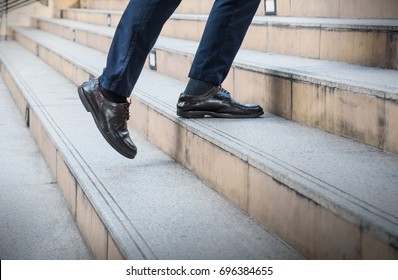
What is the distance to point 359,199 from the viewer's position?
4.12ft

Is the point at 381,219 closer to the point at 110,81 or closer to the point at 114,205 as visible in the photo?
the point at 114,205

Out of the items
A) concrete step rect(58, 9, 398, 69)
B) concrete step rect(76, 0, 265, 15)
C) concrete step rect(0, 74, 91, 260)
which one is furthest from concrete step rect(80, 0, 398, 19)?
concrete step rect(0, 74, 91, 260)

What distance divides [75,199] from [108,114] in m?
0.31

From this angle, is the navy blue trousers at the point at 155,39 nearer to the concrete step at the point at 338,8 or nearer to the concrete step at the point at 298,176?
the concrete step at the point at 298,176

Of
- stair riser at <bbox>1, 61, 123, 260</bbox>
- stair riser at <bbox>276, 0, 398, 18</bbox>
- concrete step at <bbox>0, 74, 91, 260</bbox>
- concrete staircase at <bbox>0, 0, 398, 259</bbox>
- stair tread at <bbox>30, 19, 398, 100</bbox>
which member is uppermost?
stair riser at <bbox>276, 0, 398, 18</bbox>

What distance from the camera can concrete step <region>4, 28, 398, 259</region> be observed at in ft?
3.89

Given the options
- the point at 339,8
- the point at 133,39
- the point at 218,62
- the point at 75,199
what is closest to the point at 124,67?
the point at 133,39

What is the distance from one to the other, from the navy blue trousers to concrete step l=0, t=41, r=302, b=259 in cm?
28

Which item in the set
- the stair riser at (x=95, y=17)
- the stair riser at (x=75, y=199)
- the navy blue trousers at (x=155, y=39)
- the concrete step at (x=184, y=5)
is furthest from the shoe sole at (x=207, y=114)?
the stair riser at (x=95, y=17)

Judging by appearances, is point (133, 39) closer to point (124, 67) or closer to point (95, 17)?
point (124, 67)

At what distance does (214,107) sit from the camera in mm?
2131

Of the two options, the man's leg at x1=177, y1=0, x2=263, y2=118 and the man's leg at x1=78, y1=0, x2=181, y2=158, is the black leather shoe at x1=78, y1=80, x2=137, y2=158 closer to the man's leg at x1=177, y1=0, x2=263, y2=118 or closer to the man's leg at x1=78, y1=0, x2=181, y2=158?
the man's leg at x1=78, y1=0, x2=181, y2=158

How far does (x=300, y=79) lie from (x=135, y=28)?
0.58 metres

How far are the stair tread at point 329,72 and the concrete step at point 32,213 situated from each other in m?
0.86
